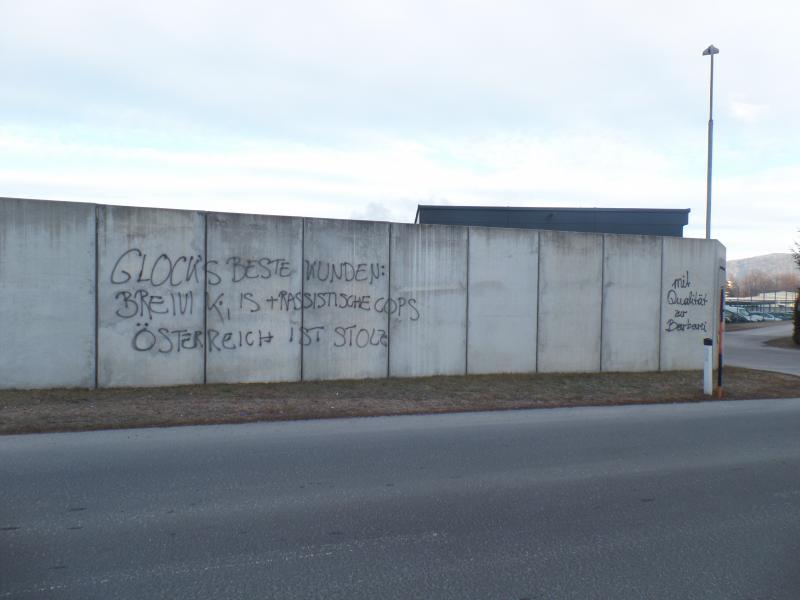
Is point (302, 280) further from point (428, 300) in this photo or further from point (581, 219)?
point (581, 219)

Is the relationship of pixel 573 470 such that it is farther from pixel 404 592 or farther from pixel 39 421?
pixel 39 421

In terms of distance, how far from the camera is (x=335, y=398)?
37.6 feet

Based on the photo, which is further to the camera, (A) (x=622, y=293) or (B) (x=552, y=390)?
(A) (x=622, y=293)

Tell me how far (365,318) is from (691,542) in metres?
9.13

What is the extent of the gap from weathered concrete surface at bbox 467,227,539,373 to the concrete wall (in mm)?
31

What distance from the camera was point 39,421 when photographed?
8906 mm

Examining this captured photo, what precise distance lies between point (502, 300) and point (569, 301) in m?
1.75

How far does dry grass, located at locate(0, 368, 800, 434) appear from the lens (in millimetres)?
9391

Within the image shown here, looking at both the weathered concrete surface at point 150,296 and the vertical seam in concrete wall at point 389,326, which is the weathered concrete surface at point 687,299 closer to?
the vertical seam in concrete wall at point 389,326

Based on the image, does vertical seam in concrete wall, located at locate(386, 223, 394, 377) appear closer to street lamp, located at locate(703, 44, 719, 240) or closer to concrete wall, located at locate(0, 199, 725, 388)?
concrete wall, located at locate(0, 199, 725, 388)

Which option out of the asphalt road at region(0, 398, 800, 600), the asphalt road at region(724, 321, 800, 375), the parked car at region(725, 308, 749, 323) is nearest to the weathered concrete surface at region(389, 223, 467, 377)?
the asphalt road at region(0, 398, 800, 600)

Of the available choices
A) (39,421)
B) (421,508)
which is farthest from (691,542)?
(39,421)

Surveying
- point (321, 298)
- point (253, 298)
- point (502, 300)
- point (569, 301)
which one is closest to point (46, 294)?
point (253, 298)

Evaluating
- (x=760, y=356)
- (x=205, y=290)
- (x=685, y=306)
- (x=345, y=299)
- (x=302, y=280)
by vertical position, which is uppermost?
(x=302, y=280)
